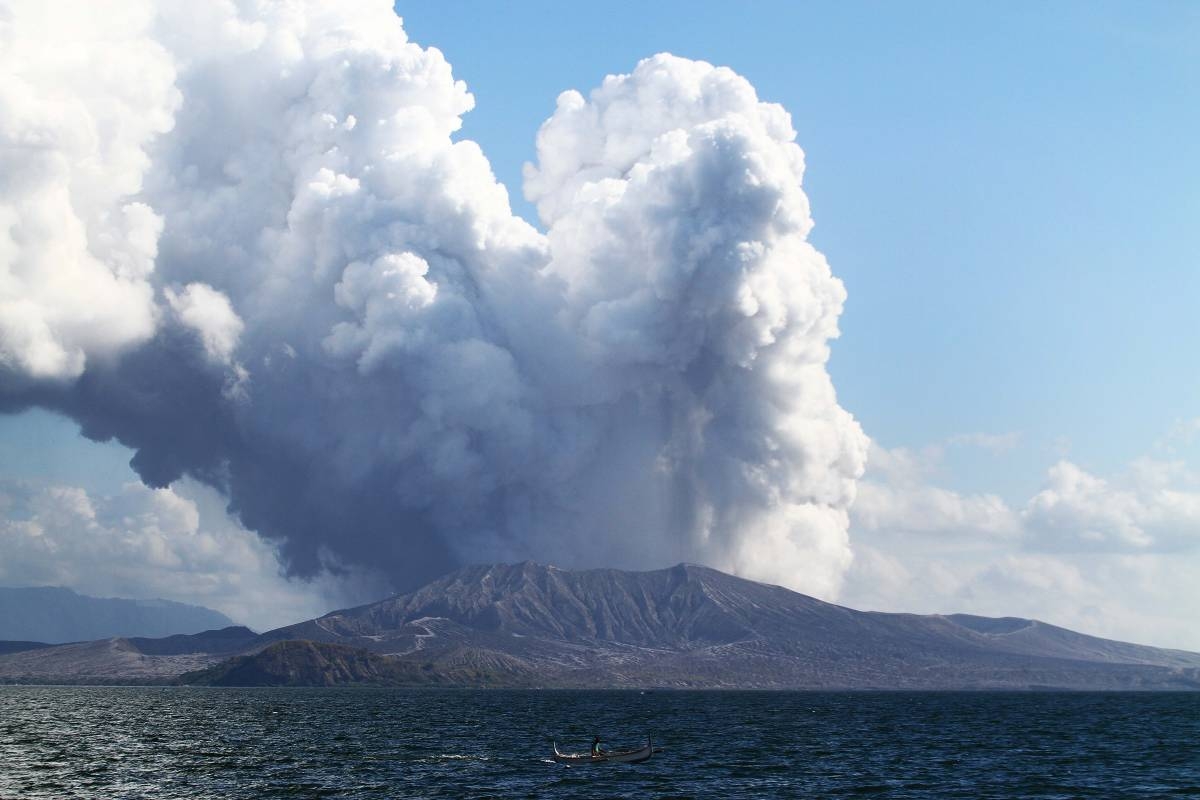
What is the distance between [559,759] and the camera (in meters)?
115

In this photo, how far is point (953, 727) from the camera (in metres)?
180

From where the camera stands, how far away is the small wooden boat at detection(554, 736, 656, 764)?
376 feet

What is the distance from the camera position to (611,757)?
116000 mm

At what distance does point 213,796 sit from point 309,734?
64.6m

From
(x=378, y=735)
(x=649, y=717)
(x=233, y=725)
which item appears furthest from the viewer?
(x=649, y=717)

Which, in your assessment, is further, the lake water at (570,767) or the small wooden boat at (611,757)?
the small wooden boat at (611,757)

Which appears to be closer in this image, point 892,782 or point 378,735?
point 892,782

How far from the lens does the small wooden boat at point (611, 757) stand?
114 meters

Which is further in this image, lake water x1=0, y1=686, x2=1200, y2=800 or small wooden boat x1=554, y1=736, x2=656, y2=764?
small wooden boat x1=554, y1=736, x2=656, y2=764

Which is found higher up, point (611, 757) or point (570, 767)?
point (611, 757)

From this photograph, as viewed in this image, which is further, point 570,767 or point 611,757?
point 611,757

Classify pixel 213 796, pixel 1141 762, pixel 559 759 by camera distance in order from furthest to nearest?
pixel 1141 762, pixel 559 759, pixel 213 796

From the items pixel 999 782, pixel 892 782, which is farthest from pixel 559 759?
pixel 999 782

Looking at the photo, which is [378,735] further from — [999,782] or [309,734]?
[999,782]
